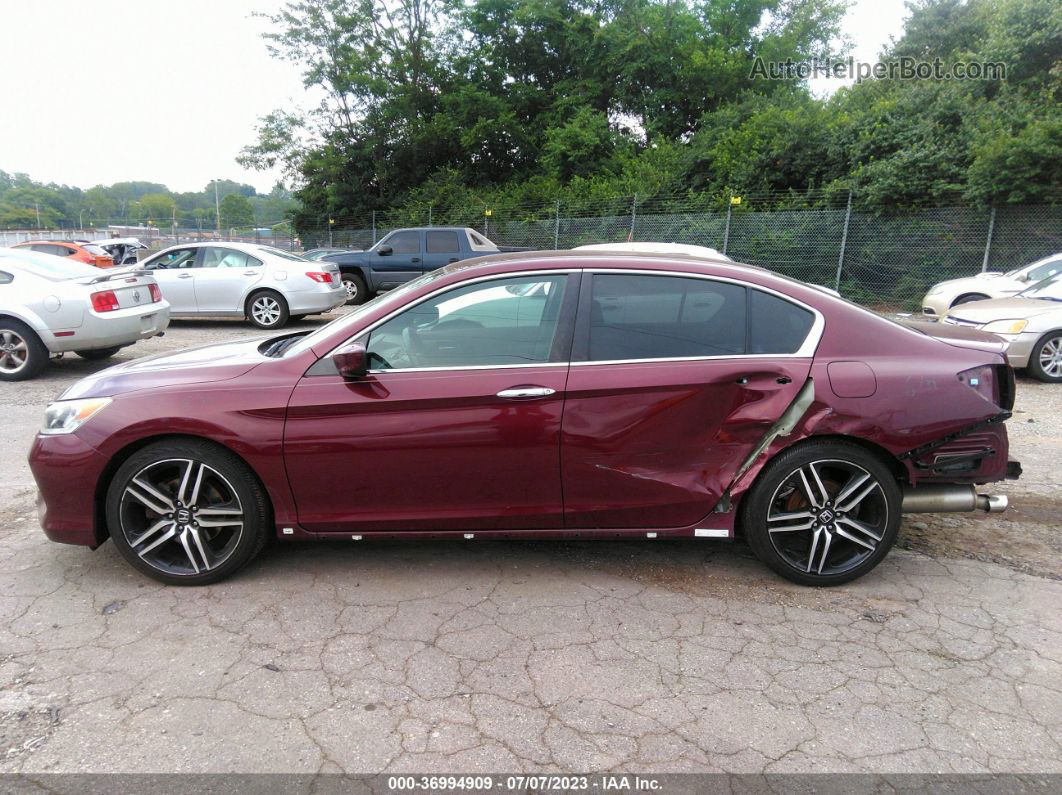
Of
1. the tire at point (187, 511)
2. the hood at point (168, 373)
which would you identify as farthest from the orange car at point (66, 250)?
the tire at point (187, 511)

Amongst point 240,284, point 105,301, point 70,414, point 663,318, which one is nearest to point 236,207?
point 240,284

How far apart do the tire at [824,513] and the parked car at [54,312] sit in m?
7.77

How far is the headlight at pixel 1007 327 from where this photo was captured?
8438mm

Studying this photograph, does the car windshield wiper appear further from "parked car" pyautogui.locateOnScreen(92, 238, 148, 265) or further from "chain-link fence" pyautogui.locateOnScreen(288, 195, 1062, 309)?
"parked car" pyautogui.locateOnScreen(92, 238, 148, 265)

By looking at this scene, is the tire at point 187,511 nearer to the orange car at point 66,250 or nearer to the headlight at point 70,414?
the headlight at point 70,414

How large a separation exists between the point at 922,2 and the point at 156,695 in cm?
3288

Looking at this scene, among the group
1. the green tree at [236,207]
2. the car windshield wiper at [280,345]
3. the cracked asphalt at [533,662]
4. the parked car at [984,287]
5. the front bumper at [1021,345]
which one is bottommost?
the cracked asphalt at [533,662]

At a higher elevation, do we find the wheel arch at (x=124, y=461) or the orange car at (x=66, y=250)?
the orange car at (x=66, y=250)

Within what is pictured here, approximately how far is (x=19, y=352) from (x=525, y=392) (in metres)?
7.71

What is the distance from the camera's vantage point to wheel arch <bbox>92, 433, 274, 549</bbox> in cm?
344

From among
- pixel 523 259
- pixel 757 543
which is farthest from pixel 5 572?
pixel 757 543

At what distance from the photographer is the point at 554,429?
3.36m

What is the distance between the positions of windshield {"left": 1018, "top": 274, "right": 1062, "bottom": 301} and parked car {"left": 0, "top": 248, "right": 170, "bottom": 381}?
1116 centimetres

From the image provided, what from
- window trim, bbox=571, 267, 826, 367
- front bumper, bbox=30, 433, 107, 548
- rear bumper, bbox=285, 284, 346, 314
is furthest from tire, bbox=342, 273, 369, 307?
window trim, bbox=571, 267, 826, 367
